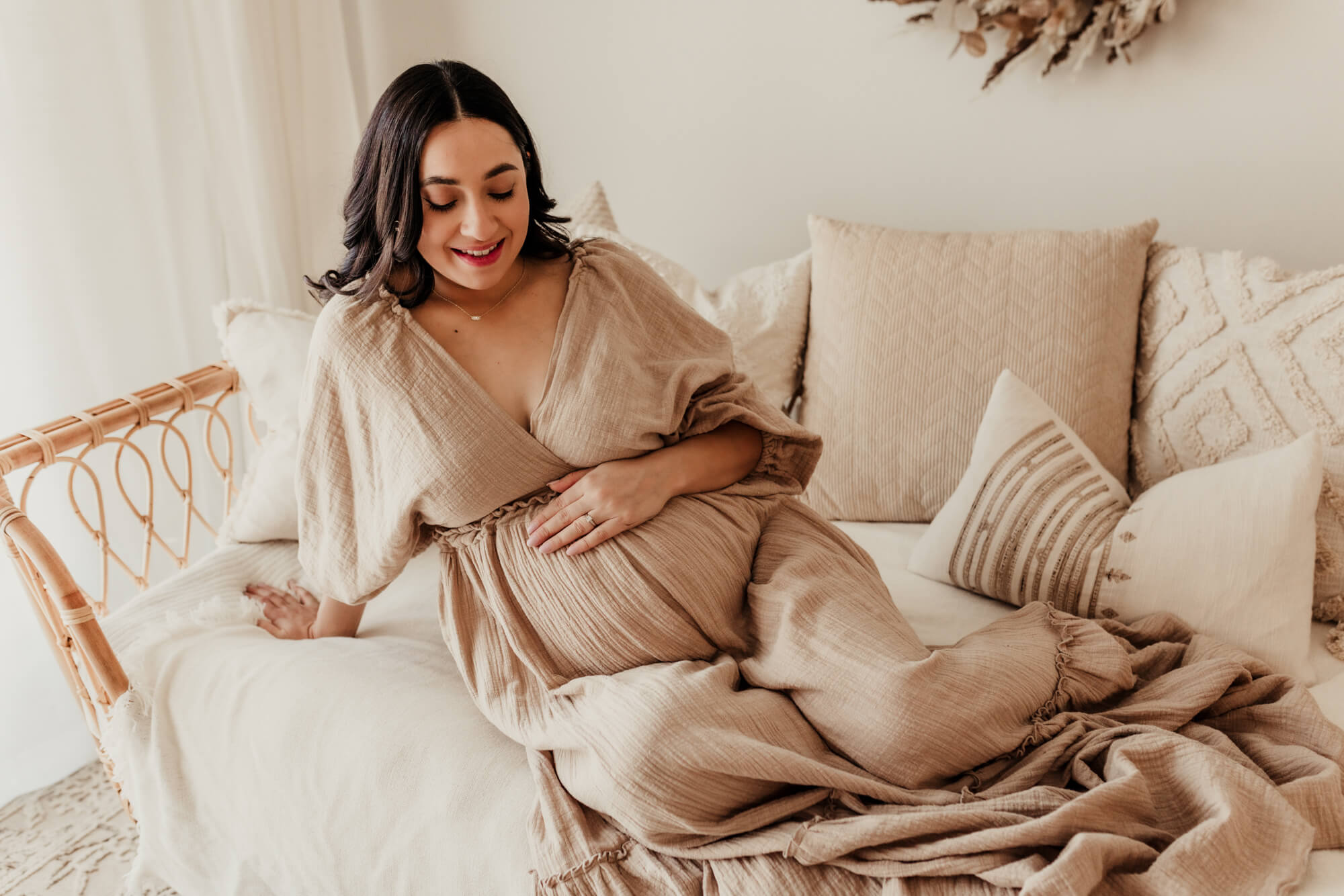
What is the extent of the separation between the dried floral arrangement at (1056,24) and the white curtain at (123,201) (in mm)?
1423

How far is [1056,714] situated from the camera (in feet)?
3.81

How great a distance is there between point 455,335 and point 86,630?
2.18 feet

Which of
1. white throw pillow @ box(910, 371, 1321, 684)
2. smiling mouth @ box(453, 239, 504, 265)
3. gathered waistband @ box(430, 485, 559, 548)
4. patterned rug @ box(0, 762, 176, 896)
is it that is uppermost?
smiling mouth @ box(453, 239, 504, 265)

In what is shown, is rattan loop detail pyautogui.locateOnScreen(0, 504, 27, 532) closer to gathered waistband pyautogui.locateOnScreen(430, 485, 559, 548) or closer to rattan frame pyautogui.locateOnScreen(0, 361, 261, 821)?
rattan frame pyautogui.locateOnScreen(0, 361, 261, 821)

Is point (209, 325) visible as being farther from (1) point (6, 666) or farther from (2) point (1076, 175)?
(2) point (1076, 175)

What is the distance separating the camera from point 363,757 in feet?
4.10

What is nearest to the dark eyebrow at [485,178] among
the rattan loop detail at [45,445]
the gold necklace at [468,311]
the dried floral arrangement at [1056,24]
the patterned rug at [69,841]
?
the gold necklace at [468,311]

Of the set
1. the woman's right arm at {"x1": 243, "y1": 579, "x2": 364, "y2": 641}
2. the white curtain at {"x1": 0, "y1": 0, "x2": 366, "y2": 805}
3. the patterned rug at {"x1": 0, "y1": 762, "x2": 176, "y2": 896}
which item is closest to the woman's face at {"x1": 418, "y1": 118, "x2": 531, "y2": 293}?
the woman's right arm at {"x1": 243, "y1": 579, "x2": 364, "y2": 641}

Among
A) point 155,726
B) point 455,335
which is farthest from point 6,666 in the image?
point 455,335

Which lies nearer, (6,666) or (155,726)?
(155,726)

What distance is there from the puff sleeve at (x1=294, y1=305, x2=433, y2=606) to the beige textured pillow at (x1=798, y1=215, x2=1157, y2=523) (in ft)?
2.71

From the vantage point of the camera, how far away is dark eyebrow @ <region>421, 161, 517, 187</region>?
114cm

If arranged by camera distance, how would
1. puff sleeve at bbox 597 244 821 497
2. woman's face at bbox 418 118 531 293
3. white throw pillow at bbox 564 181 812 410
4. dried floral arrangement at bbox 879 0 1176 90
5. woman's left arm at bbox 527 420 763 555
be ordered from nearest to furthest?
woman's face at bbox 418 118 531 293, woman's left arm at bbox 527 420 763 555, puff sleeve at bbox 597 244 821 497, dried floral arrangement at bbox 879 0 1176 90, white throw pillow at bbox 564 181 812 410

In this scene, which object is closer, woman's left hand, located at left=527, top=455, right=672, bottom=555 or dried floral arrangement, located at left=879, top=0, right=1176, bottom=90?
woman's left hand, located at left=527, top=455, right=672, bottom=555
